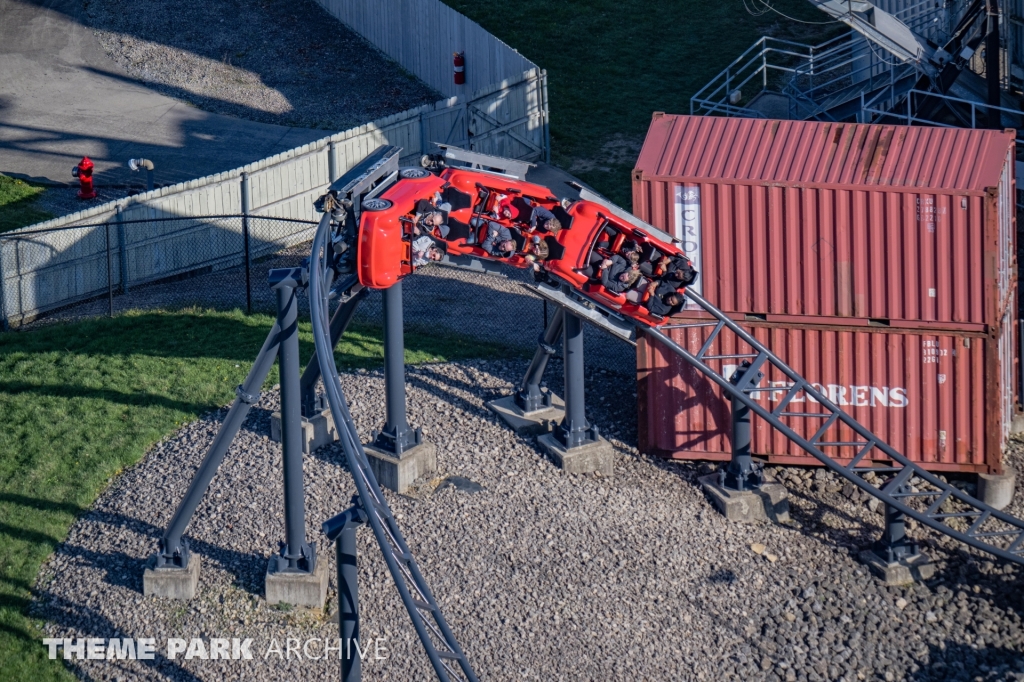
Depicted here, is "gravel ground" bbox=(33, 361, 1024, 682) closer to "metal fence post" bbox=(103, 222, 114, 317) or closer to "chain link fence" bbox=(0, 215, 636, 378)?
"chain link fence" bbox=(0, 215, 636, 378)

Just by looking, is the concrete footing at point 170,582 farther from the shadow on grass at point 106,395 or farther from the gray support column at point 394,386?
the shadow on grass at point 106,395

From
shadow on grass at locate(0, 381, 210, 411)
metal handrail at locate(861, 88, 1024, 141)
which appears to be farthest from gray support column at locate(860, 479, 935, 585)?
metal handrail at locate(861, 88, 1024, 141)

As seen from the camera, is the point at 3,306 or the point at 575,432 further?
the point at 3,306

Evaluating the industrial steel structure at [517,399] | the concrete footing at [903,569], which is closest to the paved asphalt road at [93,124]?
the industrial steel structure at [517,399]

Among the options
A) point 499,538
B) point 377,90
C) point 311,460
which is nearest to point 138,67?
point 377,90

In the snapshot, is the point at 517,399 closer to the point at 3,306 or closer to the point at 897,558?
the point at 897,558

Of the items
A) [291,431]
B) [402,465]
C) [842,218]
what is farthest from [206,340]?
[842,218]
